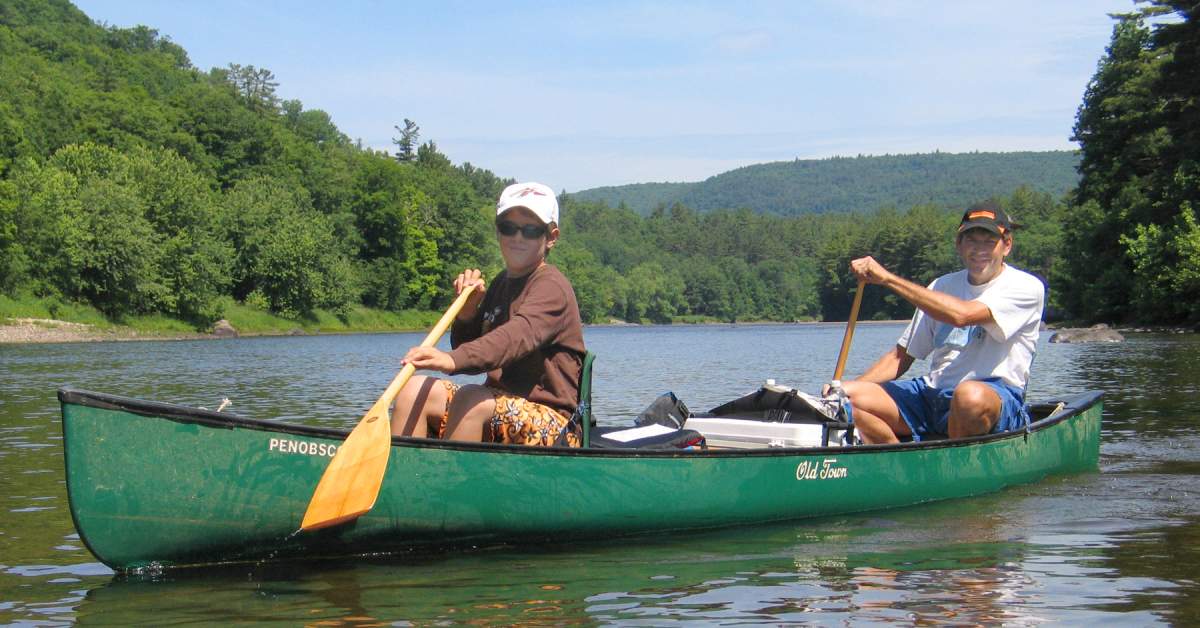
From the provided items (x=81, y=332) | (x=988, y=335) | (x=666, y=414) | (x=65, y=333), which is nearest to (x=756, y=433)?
(x=666, y=414)

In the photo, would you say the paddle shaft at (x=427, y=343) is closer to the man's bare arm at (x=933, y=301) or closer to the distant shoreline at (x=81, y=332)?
the man's bare arm at (x=933, y=301)

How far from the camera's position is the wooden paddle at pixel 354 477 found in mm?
6227

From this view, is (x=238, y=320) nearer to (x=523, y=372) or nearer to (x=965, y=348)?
(x=965, y=348)

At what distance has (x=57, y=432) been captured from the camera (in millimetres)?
13359

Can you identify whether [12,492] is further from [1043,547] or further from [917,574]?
[1043,547]

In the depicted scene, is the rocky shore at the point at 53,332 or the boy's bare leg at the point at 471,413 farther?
the rocky shore at the point at 53,332

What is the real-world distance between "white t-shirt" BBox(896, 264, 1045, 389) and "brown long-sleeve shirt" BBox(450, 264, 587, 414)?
9.22ft

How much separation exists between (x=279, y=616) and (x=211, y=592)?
0.63 meters

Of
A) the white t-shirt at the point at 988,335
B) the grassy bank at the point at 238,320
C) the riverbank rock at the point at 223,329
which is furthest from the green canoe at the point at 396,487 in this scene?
the riverbank rock at the point at 223,329

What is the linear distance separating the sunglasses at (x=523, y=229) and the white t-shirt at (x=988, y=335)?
2.95m

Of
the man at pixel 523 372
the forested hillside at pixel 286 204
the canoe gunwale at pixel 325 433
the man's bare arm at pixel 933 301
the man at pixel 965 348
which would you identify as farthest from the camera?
the forested hillside at pixel 286 204

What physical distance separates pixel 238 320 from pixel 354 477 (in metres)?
58.3

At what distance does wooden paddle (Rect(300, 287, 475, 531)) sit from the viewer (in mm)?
6227

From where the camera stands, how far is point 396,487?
6.49 metres
